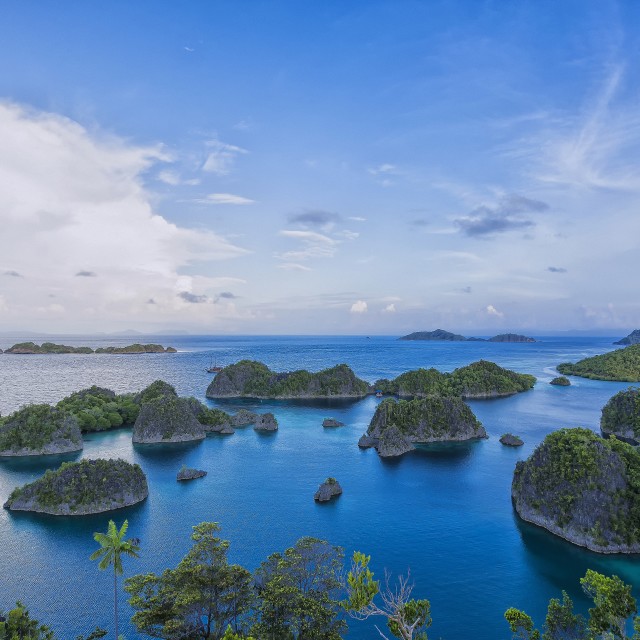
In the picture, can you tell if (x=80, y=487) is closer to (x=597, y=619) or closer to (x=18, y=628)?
(x=18, y=628)

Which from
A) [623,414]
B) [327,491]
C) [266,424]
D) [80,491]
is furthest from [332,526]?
[623,414]

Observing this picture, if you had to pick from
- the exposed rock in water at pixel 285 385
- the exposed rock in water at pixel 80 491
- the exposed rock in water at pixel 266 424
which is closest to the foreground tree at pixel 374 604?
the exposed rock in water at pixel 80 491

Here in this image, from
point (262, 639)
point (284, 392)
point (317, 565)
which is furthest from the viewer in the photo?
point (284, 392)

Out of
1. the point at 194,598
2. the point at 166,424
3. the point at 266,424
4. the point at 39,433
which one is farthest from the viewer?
the point at 266,424

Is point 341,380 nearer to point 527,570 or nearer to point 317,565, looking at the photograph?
point 527,570

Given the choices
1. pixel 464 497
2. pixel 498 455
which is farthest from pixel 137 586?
pixel 498 455

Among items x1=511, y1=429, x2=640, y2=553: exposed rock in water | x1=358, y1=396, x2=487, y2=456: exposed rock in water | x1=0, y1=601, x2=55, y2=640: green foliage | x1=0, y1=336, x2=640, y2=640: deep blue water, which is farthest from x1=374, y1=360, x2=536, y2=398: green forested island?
x1=0, y1=601, x2=55, y2=640: green foliage
